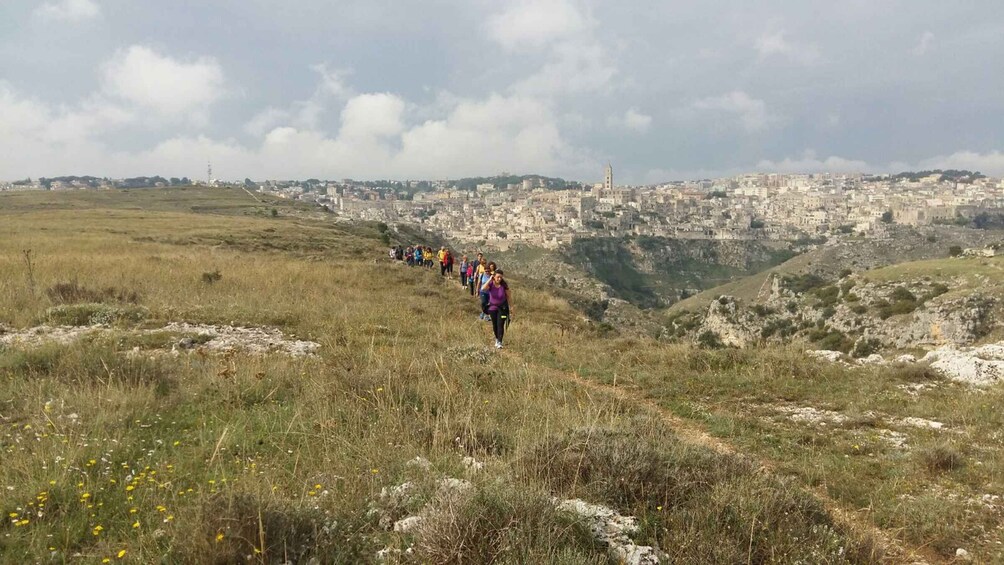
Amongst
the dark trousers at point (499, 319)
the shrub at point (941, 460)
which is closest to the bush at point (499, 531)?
the shrub at point (941, 460)

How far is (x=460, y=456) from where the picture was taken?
4.54 metres

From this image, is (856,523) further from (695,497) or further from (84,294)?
(84,294)

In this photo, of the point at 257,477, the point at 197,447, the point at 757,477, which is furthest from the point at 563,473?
the point at 197,447

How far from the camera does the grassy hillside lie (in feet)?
10.5

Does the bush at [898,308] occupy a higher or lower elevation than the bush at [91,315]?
lower

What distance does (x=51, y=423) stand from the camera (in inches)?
188

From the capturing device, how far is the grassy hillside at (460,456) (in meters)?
3.21

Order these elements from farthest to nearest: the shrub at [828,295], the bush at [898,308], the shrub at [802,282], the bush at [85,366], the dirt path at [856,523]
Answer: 1. the shrub at [802,282]
2. the shrub at [828,295]
3. the bush at [898,308]
4. the bush at [85,366]
5. the dirt path at [856,523]

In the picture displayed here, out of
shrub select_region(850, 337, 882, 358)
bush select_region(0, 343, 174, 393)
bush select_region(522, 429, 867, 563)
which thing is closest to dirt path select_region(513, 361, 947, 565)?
bush select_region(522, 429, 867, 563)

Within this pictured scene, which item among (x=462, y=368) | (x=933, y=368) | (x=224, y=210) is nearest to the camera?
(x=462, y=368)

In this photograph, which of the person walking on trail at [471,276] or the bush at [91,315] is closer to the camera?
the bush at [91,315]

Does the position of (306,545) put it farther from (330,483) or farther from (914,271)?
(914,271)

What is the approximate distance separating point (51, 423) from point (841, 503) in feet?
22.8

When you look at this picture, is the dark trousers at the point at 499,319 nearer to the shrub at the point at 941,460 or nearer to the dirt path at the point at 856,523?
the dirt path at the point at 856,523
